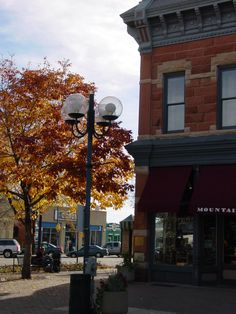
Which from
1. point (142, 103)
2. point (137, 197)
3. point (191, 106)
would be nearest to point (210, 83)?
point (191, 106)

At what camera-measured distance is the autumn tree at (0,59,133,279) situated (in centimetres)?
1906

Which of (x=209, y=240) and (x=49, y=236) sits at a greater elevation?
(x=209, y=240)

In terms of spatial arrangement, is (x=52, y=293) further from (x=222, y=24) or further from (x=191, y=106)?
(x=222, y=24)

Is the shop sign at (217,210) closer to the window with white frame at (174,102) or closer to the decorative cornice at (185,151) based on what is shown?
the decorative cornice at (185,151)

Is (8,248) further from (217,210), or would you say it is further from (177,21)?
(217,210)

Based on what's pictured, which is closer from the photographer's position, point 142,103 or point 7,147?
point 142,103

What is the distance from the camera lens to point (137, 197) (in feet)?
60.6

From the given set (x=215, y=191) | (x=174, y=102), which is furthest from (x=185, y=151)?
(x=174, y=102)

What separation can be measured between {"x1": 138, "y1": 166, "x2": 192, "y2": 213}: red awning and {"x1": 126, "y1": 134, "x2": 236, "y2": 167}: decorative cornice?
0.96ft

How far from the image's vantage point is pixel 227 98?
17.6m

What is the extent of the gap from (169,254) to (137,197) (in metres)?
2.23

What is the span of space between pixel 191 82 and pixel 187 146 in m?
2.29

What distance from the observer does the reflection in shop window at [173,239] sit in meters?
17.7

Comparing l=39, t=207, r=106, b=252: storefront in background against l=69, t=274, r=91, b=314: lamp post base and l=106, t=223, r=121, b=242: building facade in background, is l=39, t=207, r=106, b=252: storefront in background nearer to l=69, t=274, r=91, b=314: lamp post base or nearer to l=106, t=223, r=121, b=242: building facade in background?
l=106, t=223, r=121, b=242: building facade in background
